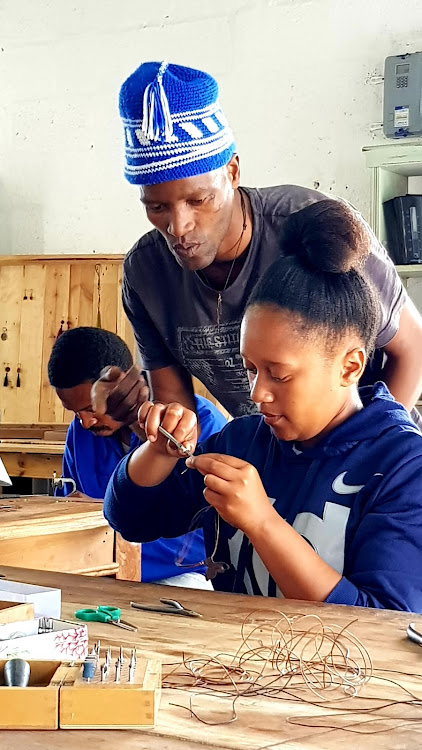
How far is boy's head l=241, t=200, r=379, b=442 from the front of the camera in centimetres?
140

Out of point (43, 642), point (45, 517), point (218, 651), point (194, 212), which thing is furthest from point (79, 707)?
point (45, 517)

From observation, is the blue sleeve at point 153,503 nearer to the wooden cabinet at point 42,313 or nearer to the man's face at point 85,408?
the man's face at point 85,408

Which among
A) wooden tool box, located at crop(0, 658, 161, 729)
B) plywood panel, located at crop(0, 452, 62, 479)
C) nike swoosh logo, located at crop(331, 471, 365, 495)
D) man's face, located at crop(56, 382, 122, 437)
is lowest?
A: plywood panel, located at crop(0, 452, 62, 479)

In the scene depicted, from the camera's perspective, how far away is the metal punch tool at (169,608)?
1.15 meters

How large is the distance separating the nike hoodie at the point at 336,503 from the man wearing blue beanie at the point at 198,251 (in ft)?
0.94

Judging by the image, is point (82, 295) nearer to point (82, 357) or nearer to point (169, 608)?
point (82, 357)

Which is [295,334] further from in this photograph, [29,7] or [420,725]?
[29,7]

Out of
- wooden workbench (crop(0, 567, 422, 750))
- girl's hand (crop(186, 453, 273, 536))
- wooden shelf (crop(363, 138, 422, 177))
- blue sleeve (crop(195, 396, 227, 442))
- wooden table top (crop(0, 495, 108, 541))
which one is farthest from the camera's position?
wooden shelf (crop(363, 138, 422, 177))

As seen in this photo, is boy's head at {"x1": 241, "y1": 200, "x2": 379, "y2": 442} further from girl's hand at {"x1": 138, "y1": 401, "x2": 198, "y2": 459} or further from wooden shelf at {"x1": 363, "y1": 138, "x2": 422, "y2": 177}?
wooden shelf at {"x1": 363, "y1": 138, "x2": 422, "y2": 177}

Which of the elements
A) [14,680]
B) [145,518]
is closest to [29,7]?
[145,518]

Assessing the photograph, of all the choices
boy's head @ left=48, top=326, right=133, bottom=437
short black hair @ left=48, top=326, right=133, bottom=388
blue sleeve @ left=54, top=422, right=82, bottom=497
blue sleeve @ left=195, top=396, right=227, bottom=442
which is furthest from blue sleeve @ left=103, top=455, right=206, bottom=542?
blue sleeve @ left=54, top=422, right=82, bottom=497

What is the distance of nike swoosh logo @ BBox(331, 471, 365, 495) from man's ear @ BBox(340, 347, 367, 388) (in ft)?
0.50

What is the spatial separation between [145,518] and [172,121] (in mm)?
680

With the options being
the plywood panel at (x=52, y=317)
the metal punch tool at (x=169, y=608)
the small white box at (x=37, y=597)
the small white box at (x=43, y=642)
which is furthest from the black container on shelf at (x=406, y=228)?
the small white box at (x=43, y=642)
